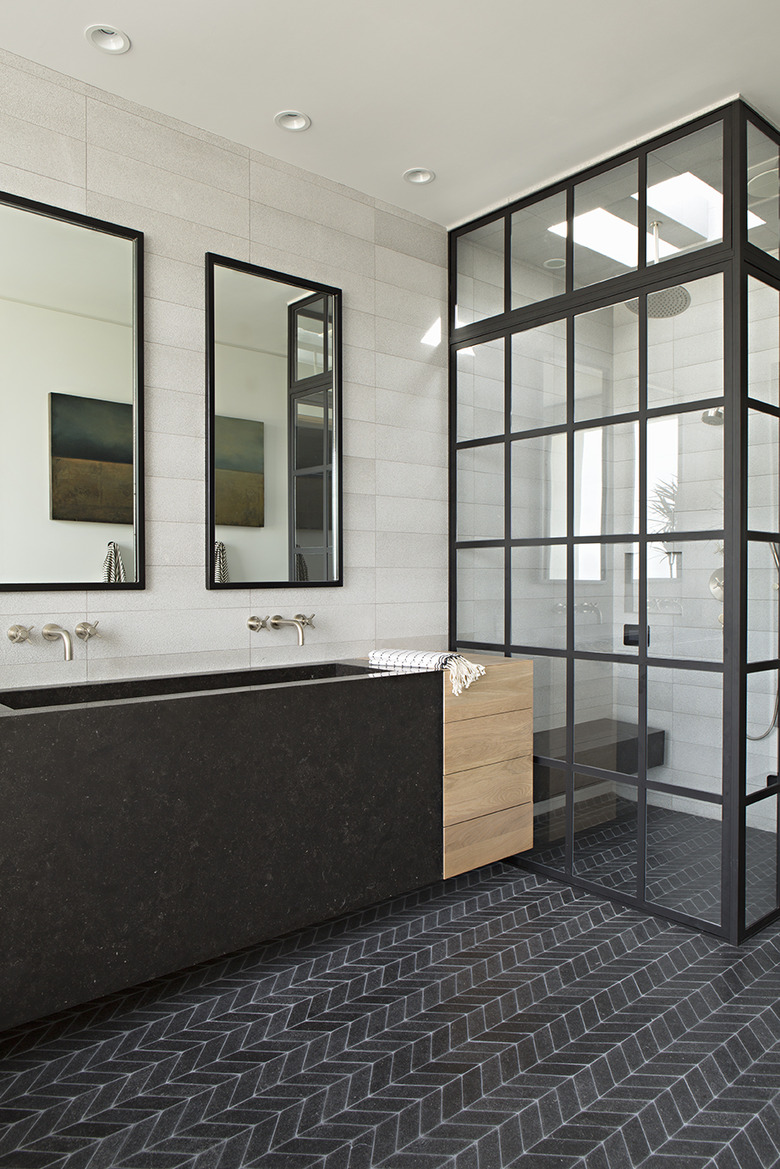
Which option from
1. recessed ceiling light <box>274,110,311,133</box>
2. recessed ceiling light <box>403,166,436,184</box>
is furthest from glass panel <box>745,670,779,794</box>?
recessed ceiling light <box>274,110,311,133</box>

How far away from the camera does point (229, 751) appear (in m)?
2.26

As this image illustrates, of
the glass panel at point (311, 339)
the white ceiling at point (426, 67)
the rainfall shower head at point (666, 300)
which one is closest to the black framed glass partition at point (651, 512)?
the rainfall shower head at point (666, 300)

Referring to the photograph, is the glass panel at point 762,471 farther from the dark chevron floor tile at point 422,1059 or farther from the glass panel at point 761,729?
the dark chevron floor tile at point 422,1059

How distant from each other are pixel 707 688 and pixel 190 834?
183 cm

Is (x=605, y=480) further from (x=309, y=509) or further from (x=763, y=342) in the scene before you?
(x=309, y=509)

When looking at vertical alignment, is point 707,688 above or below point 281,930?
above

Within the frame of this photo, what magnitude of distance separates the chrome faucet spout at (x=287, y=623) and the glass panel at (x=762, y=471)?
67.5 inches

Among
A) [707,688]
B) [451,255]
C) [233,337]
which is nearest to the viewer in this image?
[707,688]

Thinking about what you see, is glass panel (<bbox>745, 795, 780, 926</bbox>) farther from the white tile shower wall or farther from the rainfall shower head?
the rainfall shower head

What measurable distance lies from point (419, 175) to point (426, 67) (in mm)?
721

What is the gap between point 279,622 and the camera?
308cm

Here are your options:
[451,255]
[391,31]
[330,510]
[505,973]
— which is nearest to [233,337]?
[330,510]

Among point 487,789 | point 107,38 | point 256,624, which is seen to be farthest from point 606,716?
point 107,38

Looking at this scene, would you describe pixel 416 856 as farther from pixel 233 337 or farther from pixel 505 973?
pixel 233 337
